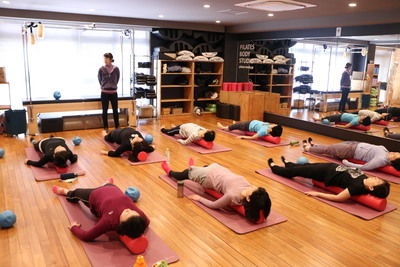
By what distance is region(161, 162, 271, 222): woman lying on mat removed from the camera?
2910 mm

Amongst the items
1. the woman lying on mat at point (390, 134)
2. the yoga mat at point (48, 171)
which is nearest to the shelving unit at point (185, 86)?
the yoga mat at point (48, 171)

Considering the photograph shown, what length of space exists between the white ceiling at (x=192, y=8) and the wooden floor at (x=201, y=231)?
2.59 m

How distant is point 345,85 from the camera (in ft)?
21.8

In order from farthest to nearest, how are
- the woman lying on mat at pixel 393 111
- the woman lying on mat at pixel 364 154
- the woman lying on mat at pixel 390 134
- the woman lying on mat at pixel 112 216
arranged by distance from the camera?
the woman lying on mat at pixel 393 111 → the woman lying on mat at pixel 390 134 → the woman lying on mat at pixel 364 154 → the woman lying on mat at pixel 112 216

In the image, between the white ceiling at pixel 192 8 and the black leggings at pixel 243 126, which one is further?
the black leggings at pixel 243 126

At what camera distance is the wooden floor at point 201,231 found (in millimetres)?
2568

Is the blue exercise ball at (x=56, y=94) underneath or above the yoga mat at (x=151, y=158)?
above

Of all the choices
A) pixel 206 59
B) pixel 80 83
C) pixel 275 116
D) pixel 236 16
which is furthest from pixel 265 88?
pixel 80 83

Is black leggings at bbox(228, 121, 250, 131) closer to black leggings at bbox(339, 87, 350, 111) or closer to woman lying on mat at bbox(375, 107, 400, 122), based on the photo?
black leggings at bbox(339, 87, 350, 111)

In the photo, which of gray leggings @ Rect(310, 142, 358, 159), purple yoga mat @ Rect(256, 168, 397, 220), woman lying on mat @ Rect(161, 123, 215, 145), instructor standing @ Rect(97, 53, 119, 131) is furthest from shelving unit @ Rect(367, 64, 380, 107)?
instructor standing @ Rect(97, 53, 119, 131)

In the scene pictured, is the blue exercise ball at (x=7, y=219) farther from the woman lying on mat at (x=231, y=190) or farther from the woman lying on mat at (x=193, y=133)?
the woman lying on mat at (x=193, y=133)

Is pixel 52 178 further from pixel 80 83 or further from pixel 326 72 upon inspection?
pixel 326 72

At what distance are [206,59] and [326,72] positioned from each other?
9.51ft

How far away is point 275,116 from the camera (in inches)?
314
